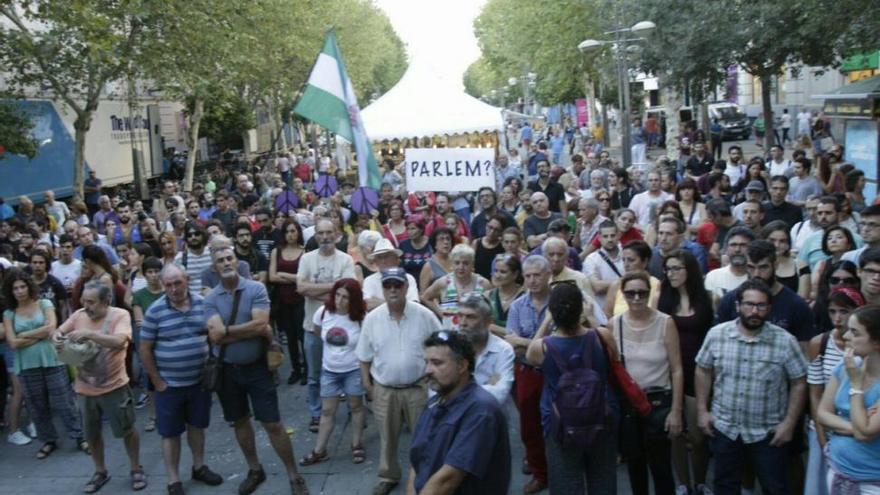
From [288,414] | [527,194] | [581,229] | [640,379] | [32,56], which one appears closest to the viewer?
[640,379]

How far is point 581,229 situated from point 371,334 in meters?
4.12

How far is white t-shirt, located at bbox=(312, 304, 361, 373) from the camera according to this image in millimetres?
6797

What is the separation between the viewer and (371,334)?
20.0ft

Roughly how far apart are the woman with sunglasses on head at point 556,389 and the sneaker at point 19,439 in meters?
5.03

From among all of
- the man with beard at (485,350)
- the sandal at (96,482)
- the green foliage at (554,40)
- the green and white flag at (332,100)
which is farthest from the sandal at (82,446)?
the green foliage at (554,40)

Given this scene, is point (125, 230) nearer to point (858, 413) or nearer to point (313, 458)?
point (313, 458)

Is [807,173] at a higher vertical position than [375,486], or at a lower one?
higher

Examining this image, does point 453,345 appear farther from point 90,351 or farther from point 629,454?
point 90,351

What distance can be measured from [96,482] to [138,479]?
32 centimetres

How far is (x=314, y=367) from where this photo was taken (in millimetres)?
7586

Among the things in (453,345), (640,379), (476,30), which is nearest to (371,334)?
(640,379)

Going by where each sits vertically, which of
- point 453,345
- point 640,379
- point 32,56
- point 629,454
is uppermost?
point 32,56

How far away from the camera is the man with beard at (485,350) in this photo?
5227 mm

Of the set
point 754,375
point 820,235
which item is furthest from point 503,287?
point 820,235
